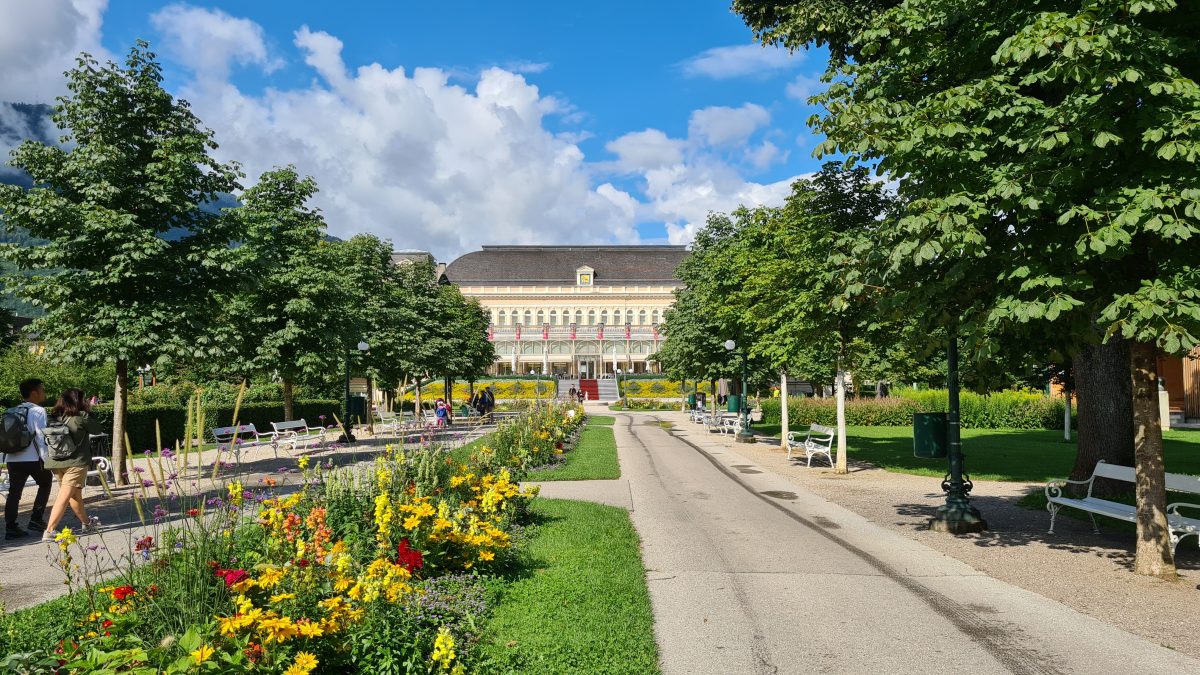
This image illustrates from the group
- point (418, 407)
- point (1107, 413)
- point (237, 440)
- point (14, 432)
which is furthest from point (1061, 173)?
point (418, 407)

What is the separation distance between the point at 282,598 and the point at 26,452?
7.72m

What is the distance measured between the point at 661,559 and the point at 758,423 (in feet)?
109

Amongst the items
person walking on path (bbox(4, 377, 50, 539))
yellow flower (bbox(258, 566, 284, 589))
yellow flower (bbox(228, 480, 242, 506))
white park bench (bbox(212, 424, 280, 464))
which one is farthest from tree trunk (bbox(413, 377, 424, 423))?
yellow flower (bbox(258, 566, 284, 589))

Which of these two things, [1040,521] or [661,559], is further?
[1040,521]

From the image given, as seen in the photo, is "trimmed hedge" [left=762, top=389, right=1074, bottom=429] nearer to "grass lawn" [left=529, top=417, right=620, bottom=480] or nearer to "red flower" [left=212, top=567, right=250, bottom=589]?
"grass lawn" [left=529, top=417, right=620, bottom=480]

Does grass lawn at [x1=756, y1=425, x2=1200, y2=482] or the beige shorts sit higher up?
the beige shorts

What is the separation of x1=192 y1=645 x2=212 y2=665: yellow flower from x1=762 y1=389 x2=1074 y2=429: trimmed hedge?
33854 millimetres

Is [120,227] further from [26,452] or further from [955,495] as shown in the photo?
[955,495]

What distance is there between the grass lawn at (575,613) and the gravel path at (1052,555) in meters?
3.83

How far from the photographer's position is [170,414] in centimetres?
2402

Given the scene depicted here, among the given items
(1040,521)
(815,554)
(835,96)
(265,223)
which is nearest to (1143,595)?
(815,554)

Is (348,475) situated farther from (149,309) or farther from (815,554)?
(149,309)

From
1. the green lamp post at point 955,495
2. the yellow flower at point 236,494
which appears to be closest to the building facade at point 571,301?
the green lamp post at point 955,495

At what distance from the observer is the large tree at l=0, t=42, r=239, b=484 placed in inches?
514
